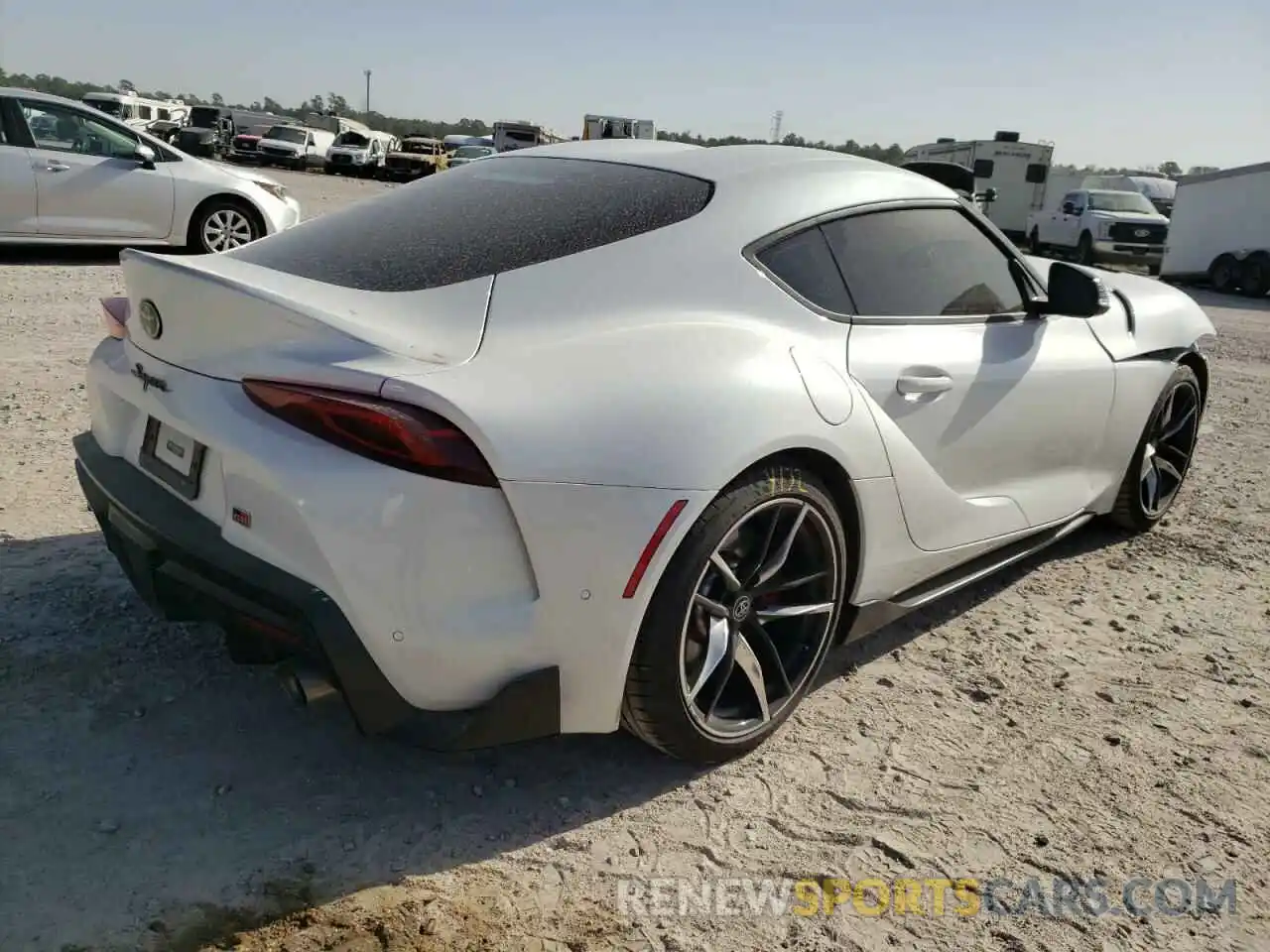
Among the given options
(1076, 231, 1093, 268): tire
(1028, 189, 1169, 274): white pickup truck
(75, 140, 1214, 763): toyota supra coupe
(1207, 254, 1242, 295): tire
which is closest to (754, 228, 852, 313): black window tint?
(75, 140, 1214, 763): toyota supra coupe

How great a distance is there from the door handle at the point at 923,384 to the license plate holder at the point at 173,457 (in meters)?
1.89

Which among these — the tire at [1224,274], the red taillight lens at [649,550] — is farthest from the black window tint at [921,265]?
the tire at [1224,274]

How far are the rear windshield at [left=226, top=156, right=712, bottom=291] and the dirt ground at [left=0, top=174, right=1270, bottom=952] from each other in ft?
4.02

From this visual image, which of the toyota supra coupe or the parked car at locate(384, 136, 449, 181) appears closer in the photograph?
the toyota supra coupe

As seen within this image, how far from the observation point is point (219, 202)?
34.5ft

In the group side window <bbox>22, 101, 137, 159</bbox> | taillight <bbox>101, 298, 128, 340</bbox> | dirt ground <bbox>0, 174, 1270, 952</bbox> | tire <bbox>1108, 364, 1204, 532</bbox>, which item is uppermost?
side window <bbox>22, 101, 137, 159</bbox>

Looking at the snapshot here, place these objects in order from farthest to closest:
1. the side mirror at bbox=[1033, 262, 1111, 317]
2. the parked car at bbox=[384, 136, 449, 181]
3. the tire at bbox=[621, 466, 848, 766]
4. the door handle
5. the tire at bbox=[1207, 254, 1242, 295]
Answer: the parked car at bbox=[384, 136, 449, 181], the tire at bbox=[1207, 254, 1242, 295], the side mirror at bbox=[1033, 262, 1111, 317], the door handle, the tire at bbox=[621, 466, 848, 766]

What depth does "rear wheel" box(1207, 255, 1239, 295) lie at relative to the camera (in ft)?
61.6

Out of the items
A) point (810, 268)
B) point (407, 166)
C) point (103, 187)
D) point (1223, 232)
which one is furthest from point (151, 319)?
point (407, 166)

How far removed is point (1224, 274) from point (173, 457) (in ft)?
67.5

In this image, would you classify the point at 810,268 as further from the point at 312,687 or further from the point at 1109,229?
the point at 1109,229

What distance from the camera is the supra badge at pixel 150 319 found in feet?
8.38

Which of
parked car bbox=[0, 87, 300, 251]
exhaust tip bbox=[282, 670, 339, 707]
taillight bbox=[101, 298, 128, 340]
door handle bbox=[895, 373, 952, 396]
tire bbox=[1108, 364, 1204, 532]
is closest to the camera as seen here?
exhaust tip bbox=[282, 670, 339, 707]

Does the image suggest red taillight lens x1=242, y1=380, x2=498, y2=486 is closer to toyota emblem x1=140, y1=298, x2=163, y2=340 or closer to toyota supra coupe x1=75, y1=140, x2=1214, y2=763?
toyota supra coupe x1=75, y1=140, x2=1214, y2=763
